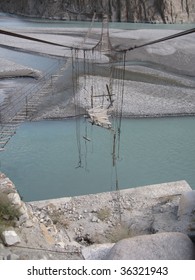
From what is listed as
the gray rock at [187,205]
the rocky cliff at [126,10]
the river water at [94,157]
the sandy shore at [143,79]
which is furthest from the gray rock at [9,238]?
the rocky cliff at [126,10]

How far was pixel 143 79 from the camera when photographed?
22.1 metres

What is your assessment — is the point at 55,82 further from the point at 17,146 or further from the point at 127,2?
the point at 127,2

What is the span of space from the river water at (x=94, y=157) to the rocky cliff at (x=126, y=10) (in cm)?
3815

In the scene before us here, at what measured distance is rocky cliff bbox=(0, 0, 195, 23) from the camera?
168ft

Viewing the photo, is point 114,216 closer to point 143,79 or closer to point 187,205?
point 187,205

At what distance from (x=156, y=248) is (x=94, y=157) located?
25.9ft

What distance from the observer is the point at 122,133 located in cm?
1522

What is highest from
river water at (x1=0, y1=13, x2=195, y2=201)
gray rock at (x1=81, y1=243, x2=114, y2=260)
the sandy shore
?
the sandy shore

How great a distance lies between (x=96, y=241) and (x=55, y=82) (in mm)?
13623

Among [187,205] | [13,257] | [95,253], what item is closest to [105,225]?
[187,205]

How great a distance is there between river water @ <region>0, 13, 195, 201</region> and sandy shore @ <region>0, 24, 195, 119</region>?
112 centimetres

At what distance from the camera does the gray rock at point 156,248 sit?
514cm

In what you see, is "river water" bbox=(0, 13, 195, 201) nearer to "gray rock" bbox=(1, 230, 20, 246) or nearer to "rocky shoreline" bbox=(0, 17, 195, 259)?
"rocky shoreline" bbox=(0, 17, 195, 259)

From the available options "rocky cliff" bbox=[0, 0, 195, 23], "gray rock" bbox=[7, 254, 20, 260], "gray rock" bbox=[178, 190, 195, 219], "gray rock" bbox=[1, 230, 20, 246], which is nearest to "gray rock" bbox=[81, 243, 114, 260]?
"gray rock" bbox=[1, 230, 20, 246]
